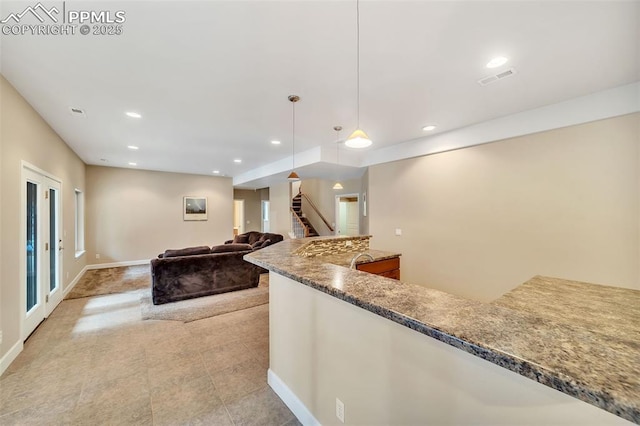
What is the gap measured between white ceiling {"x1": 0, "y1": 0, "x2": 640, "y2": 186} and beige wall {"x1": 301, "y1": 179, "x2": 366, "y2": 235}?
4823 millimetres

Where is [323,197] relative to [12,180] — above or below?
above

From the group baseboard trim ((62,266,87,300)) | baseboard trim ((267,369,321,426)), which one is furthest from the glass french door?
baseboard trim ((267,369,321,426))

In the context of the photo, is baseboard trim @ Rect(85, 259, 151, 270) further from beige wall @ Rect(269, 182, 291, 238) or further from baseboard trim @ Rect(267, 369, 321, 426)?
baseboard trim @ Rect(267, 369, 321, 426)

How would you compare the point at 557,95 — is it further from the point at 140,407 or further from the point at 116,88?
the point at 140,407

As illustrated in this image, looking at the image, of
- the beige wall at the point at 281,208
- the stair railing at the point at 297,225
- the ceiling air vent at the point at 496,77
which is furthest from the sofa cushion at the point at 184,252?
the stair railing at the point at 297,225

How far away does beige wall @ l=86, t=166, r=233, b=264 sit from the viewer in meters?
6.77

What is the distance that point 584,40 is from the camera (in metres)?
2.00

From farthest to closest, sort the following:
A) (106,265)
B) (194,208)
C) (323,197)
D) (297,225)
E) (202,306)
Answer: (323,197)
(297,225)
(194,208)
(106,265)
(202,306)

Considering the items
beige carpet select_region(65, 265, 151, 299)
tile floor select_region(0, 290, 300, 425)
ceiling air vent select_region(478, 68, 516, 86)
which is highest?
ceiling air vent select_region(478, 68, 516, 86)

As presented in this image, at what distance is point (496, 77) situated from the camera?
2496 mm

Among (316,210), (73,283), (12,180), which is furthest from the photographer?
(316,210)

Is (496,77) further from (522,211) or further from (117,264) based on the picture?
(117,264)

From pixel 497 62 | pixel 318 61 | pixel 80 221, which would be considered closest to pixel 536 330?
pixel 318 61

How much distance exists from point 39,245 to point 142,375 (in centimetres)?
240
